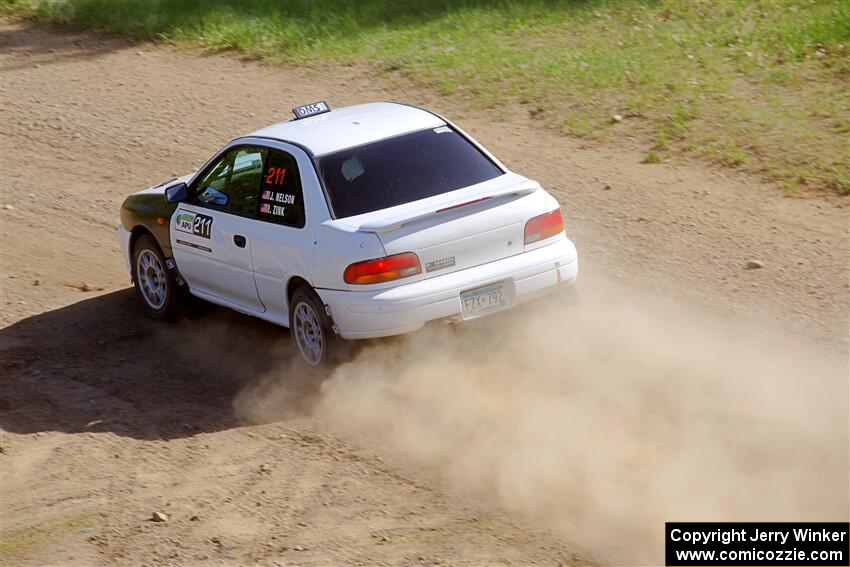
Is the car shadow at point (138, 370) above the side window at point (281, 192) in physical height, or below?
below

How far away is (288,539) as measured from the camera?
6.33 metres

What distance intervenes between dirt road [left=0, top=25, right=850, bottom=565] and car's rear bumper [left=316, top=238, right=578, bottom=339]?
401 mm

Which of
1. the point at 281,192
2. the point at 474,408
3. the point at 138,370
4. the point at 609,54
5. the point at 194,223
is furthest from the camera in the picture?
the point at 609,54

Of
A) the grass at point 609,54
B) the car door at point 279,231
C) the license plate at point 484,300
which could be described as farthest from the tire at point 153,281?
the grass at point 609,54

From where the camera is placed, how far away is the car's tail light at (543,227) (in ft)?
26.0

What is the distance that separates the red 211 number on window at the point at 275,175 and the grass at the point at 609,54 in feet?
17.0

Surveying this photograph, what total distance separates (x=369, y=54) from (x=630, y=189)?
6.11 meters

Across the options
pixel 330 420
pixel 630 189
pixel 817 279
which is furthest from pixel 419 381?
pixel 630 189

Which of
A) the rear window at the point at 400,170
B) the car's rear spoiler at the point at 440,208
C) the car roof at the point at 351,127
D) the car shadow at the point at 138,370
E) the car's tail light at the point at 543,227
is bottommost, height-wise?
the car shadow at the point at 138,370

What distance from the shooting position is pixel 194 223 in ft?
29.8

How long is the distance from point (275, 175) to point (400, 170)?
92 cm

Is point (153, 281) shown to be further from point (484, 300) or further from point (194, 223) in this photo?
point (484, 300)

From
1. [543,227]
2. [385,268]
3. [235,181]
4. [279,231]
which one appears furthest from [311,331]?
[543,227]

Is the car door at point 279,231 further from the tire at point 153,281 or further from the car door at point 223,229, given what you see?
the tire at point 153,281
